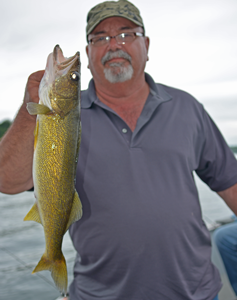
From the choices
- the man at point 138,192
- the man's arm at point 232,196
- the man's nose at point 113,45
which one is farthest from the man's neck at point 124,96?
the man's arm at point 232,196

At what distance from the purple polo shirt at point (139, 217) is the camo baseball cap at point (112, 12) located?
0.92 metres

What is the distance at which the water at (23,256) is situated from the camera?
6.09 m

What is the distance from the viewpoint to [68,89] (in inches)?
70.0

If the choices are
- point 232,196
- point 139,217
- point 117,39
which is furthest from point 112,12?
point 232,196

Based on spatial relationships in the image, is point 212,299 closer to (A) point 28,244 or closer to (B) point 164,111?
(B) point 164,111

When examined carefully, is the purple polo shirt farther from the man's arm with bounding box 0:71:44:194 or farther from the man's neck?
the man's arm with bounding box 0:71:44:194

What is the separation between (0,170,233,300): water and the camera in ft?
20.0

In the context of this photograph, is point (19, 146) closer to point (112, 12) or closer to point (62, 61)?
point (62, 61)

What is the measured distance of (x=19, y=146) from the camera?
189 centimetres

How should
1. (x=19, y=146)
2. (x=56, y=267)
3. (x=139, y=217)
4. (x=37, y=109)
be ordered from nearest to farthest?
(x=37, y=109) < (x=56, y=267) < (x=19, y=146) < (x=139, y=217)

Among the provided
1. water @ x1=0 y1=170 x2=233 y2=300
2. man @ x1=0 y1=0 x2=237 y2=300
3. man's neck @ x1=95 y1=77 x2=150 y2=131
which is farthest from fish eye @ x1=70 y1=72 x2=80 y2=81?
water @ x1=0 y1=170 x2=233 y2=300

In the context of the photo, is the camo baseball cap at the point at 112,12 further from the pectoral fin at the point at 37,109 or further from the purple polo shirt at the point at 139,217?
the pectoral fin at the point at 37,109

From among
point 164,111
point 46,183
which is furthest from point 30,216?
point 164,111

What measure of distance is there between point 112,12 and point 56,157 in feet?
5.31
